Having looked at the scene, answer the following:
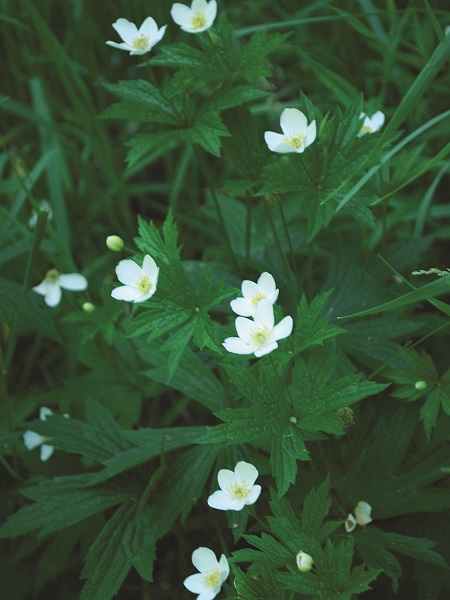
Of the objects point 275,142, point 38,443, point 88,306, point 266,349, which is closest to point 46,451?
point 38,443

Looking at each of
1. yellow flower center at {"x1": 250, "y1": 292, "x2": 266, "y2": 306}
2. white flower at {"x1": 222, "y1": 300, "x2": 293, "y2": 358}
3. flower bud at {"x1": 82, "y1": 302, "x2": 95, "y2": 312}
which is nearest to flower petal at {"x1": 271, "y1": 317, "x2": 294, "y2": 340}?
white flower at {"x1": 222, "y1": 300, "x2": 293, "y2": 358}

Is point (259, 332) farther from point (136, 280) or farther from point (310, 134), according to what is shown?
point (310, 134)

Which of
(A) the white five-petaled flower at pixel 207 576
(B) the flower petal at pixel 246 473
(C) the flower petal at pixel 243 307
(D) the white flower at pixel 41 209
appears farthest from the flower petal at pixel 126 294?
(D) the white flower at pixel 41 209

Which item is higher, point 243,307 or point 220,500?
point 243,307

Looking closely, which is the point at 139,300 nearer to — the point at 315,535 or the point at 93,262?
the point at 315,535

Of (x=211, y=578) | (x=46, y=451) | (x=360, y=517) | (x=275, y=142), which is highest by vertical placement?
(x=275, y=142)

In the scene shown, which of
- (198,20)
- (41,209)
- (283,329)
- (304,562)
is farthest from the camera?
(41,209)

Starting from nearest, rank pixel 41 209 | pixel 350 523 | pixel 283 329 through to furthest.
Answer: pixel 283 329 < pixel 350 523 < pixel 41 209

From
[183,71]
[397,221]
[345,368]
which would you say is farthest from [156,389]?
[397,221]
